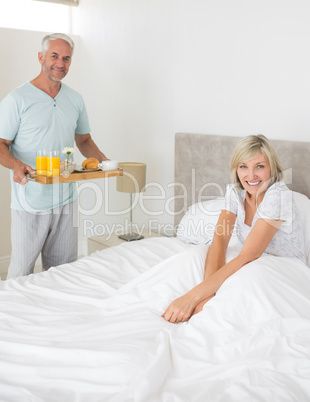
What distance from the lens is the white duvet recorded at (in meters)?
1.30

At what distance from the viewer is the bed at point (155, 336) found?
1.30m

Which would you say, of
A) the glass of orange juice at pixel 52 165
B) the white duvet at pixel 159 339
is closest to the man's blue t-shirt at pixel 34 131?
the glass of orange juice at pixel 52 165

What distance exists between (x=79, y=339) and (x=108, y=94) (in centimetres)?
248

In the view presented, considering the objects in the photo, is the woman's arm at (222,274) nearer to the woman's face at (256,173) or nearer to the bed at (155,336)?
the bed at (155,336)

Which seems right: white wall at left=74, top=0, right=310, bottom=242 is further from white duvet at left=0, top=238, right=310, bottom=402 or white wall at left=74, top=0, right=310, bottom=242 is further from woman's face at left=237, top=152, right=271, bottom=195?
white duvet at left=0, top=238, right=310, bottom=402

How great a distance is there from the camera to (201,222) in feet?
8.65

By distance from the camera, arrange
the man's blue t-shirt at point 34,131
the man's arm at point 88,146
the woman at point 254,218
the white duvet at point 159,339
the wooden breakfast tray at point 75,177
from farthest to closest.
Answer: the man's arm at point 88,146, the man's blue t-shirt at point 34,131, the wooden breakfast tray at point 75,177, the woman at point 254,218, the white duvet at point 159,339

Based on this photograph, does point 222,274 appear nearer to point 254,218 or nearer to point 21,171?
point 254,218

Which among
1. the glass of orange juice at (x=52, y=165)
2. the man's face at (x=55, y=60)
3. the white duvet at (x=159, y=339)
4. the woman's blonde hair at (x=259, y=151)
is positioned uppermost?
the man's face at (x=55, y=60)

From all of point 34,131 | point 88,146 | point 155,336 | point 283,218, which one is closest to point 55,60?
point 34,131

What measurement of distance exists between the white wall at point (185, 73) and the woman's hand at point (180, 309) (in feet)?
3.96

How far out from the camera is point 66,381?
1.33m

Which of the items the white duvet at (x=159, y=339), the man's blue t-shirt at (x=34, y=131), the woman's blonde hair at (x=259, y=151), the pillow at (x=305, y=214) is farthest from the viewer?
the man's blue t-shirt at (x=34, y=131)

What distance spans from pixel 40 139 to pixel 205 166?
3.24ft
